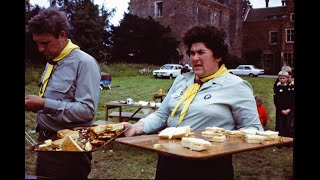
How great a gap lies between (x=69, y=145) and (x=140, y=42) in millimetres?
1532

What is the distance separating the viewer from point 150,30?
262cm

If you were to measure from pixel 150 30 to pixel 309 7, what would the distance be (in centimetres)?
150

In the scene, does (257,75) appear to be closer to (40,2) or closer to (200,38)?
(200,38)

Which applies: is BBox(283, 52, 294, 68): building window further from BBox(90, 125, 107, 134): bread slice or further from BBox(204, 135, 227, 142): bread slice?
BBox(90, 125, 107, 134): bread slice

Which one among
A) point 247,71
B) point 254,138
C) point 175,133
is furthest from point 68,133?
point 247,71

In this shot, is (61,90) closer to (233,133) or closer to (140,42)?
(233,133)

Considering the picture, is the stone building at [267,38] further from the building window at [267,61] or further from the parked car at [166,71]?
the parked car at [166,71]

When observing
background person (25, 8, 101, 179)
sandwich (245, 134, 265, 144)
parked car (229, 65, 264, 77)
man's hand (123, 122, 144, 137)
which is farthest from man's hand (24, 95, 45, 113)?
parked car (229, 65, 264, 77)

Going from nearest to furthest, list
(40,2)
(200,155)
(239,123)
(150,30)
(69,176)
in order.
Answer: (200,155) < (239,123) < (69,176) < (40,2) < (150,30)

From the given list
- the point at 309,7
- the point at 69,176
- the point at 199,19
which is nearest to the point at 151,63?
the point at 199,19

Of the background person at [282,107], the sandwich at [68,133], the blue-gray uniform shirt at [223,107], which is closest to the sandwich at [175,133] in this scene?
the blue-gray uniform shirt at [223,107]

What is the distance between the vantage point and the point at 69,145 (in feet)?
4.25

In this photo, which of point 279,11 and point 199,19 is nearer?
point 279,11

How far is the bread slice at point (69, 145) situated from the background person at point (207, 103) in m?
0.26
